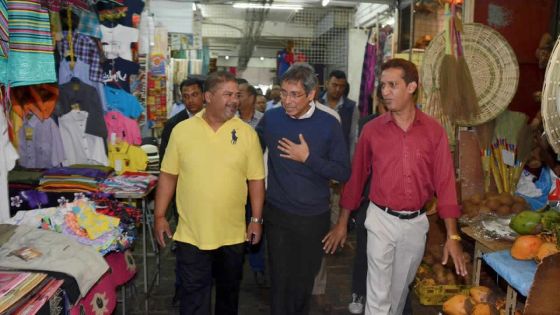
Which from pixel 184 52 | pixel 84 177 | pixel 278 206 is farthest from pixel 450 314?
pixel 184 52

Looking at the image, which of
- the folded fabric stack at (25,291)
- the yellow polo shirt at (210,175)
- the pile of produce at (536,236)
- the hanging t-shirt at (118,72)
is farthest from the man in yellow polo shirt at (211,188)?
the hanging t-shirt at (118,72)

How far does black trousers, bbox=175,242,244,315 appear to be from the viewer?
299 cm

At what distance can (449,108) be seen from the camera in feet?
13.2

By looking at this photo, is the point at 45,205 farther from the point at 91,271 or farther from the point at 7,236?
the point at 91,271

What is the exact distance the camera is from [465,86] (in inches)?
154

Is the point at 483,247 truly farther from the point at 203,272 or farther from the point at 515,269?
the point at 203,272

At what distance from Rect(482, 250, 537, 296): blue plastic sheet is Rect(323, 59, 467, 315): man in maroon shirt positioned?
0.28 metres

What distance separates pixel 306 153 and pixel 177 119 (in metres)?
1.73

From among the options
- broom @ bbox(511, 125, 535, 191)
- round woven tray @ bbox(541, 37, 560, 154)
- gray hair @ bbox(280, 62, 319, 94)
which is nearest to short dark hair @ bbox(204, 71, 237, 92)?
gray hair @ bbox(280, 62, 319, 94)

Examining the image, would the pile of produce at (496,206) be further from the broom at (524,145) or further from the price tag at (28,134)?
the price tag at (28,134)

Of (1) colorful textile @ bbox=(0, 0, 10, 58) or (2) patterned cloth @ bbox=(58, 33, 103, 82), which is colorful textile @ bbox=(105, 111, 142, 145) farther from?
(1) colorful textile @ bbox=(0, 0, 10, 58)

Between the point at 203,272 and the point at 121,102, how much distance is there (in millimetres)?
2425

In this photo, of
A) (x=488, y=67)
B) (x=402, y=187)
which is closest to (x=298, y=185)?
(x=402, y=187)

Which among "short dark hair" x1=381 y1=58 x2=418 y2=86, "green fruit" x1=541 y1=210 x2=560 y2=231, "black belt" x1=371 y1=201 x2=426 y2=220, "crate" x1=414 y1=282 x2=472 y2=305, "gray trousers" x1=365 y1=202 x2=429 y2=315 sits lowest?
"crate" x1=414 y1=282 x2=472 y2=305
